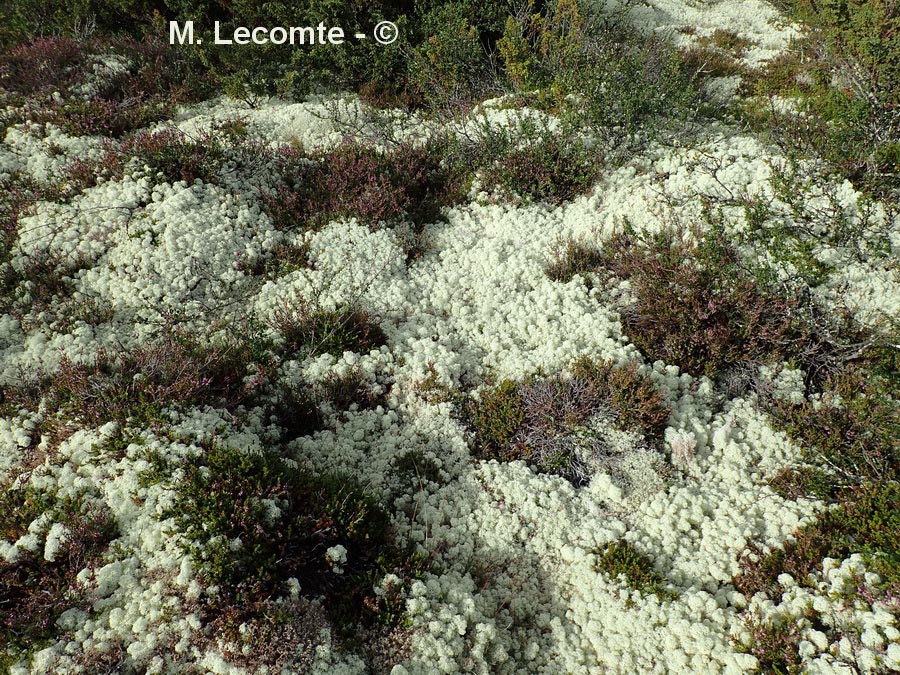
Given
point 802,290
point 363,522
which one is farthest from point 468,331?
point 802,290

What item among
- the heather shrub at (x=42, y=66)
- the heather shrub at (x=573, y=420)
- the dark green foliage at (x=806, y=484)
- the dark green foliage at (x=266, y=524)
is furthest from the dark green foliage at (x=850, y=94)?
the heather shrub at (x=42, y=66)

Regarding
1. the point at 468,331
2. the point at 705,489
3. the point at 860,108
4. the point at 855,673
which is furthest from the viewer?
the point at 860,108

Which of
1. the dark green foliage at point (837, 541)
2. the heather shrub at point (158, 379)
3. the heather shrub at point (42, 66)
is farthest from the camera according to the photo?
the heather shrub at point (42, 66)

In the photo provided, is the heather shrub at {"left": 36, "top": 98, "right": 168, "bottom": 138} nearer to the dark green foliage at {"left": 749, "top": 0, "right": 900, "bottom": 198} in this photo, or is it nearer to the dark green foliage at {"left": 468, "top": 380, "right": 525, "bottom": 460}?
the dark green foliage at {"left": 468, "top": 380, "right": 525, "bottom": 460}

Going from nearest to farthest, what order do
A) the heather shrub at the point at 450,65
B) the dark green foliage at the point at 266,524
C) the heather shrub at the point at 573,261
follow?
the dark green foliage at the point at 266,524 → the heather shrub at the point at 573,261 → the heather shrub at the point at 450,65

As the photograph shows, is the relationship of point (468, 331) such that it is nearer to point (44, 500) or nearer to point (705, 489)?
point (705, 489)

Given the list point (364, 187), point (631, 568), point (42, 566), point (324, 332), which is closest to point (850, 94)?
point (364, 187)

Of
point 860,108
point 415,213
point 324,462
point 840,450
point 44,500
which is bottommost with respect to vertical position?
point 324,462

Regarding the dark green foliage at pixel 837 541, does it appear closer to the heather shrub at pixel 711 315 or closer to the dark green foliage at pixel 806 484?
the dark green foliage at pixel 806 484

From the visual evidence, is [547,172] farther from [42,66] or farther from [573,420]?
[42,66]
